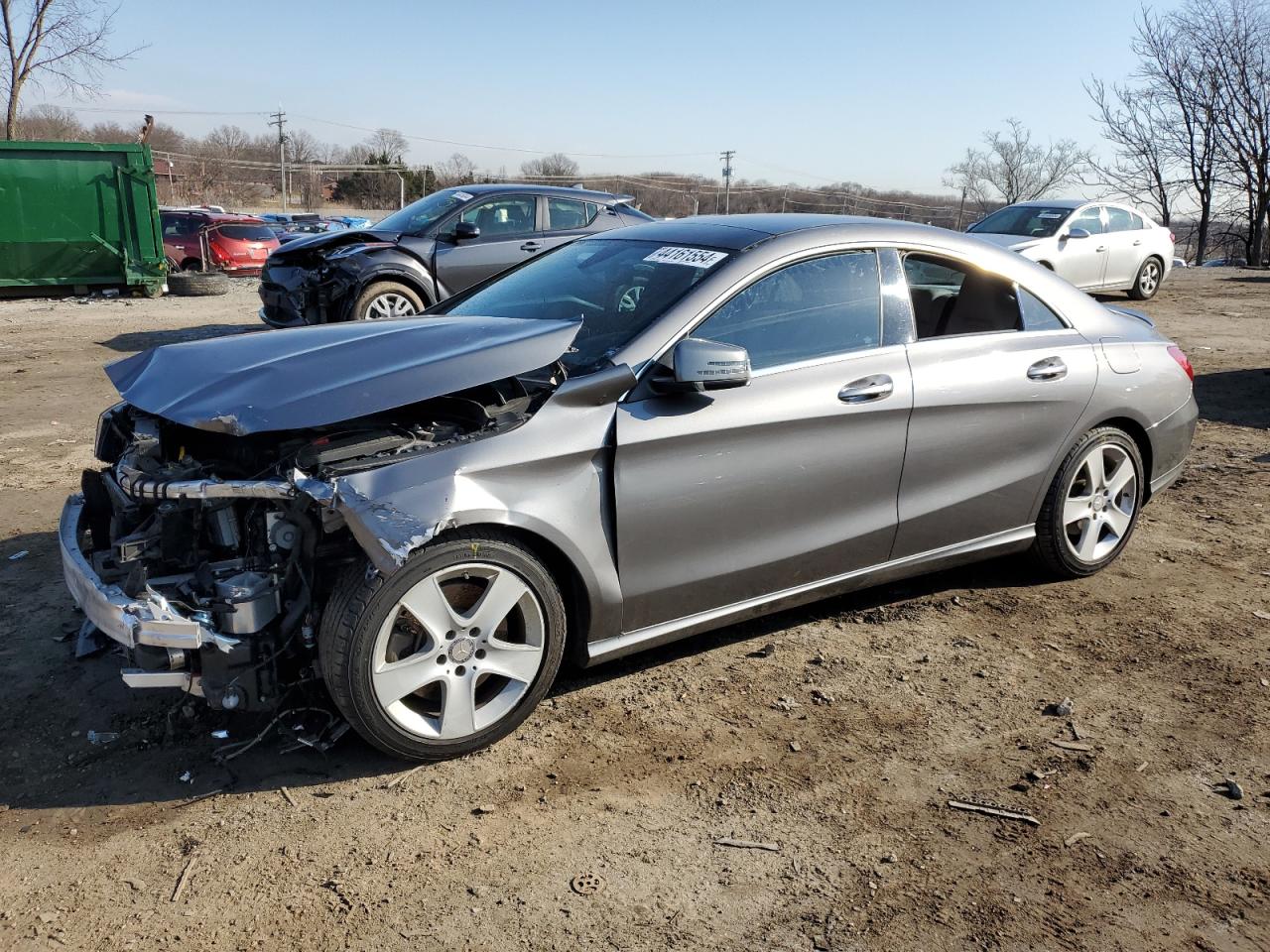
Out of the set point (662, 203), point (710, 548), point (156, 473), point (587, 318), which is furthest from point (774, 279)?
point (662, 203)

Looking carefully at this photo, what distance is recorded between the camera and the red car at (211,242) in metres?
19.8

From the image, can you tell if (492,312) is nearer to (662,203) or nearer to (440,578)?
(440,578)

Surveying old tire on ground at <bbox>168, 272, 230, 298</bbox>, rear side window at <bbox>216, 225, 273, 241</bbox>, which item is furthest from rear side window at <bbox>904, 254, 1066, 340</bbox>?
rear side window at <bbox>216, 225, 273, 241</bbox>

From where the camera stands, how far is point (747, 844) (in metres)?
2.90

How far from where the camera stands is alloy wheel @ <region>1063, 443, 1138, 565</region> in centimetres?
470

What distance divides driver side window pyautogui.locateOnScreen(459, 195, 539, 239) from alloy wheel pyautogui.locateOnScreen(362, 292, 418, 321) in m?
1.21

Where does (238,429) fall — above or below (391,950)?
above

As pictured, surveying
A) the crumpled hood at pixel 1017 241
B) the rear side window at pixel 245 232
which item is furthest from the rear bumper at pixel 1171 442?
the rear side window at pixel 245 232

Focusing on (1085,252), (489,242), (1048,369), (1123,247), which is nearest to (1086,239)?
(1085,252)

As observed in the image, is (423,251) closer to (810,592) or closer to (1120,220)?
(810,592)

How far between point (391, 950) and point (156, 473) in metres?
1.74

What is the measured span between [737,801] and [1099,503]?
8.89 ft

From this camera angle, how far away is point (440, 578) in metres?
3.09

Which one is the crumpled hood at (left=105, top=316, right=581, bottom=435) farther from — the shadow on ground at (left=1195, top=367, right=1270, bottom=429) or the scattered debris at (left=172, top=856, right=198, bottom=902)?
the shadow on ground at (left=1195, top=367, right=1270, bottom=429)
